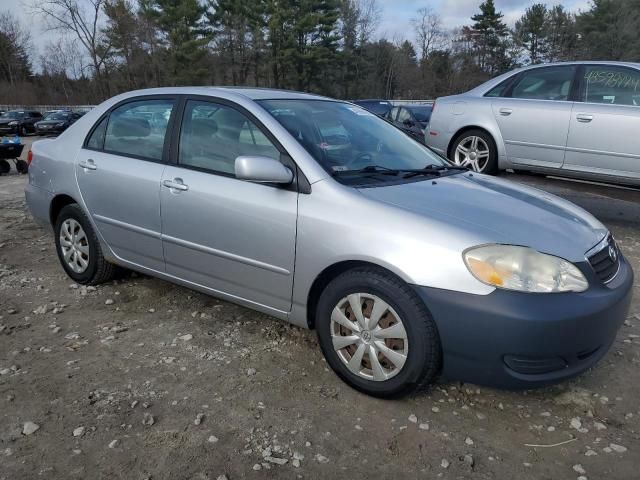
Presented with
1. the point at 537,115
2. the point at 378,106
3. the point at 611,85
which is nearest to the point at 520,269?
the point at 537,115

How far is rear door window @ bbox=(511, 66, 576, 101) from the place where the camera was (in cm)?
593

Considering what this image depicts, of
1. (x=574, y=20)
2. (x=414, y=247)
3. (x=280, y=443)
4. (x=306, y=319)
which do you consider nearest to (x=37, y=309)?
(x=306, y=319)

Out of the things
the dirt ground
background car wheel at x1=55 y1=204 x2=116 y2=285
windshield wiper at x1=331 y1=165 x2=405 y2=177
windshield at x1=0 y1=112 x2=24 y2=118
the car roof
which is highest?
the car roof

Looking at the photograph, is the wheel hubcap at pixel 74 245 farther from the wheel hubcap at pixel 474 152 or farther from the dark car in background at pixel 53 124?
the dark car in background at pixel 53 124

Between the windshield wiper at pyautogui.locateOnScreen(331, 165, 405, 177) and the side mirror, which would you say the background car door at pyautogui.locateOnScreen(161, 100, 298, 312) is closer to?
the side mirror

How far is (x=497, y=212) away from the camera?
279 cm

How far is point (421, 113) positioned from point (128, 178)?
1432 cm

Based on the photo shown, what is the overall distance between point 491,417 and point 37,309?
3.24 m

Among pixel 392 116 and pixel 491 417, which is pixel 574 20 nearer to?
pixel 392 116

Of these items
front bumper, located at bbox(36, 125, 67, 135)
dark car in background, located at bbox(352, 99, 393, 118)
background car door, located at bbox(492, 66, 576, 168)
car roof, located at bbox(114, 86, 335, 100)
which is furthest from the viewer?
front bumper, located at bbox(36, 125, 67, 135)

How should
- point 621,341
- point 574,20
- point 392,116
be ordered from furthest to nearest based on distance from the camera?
point 574,20, point 392,116, point 621,341

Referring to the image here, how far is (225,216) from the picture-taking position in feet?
10.4

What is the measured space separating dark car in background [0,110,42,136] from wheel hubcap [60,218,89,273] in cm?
2566

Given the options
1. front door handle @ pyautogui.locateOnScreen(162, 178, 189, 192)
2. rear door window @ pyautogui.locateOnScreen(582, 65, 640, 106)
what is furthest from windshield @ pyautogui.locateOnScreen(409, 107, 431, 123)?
front door handle @ pyautogui.locateOnScreen(162, 178, 189, 192)
